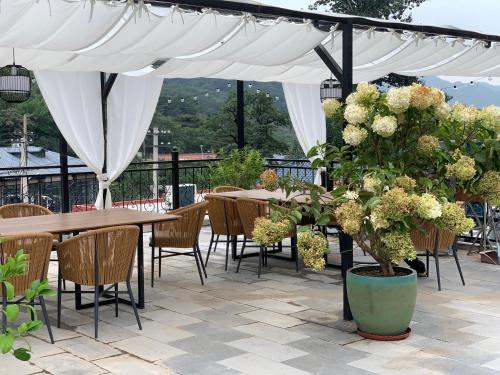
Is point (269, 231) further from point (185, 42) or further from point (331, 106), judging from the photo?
point (185, 42)

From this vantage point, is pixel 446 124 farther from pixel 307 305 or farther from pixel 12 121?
pixel 12 121

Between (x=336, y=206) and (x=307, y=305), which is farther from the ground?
(x=336, y=206)

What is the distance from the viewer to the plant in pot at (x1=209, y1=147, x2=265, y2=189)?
892cm

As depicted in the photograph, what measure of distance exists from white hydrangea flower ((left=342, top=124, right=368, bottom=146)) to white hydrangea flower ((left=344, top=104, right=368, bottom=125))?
0.05 m

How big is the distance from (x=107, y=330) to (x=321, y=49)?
2797 millimetres

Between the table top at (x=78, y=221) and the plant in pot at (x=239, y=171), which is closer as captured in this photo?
the table top at (x=78, y=221)

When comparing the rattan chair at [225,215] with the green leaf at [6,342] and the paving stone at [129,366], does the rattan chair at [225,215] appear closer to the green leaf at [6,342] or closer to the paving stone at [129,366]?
the paving stone at [129,366]

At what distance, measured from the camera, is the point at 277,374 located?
12.3 ft

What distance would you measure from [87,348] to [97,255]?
1.96 feet

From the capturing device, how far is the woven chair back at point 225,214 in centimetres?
674

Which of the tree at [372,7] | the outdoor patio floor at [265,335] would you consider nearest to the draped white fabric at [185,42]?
the outdoor patio floor at [265,335]

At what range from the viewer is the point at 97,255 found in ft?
14.8

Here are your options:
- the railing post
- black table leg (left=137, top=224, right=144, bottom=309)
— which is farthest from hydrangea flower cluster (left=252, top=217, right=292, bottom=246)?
the railing post

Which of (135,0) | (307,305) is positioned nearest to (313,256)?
(307,305)
